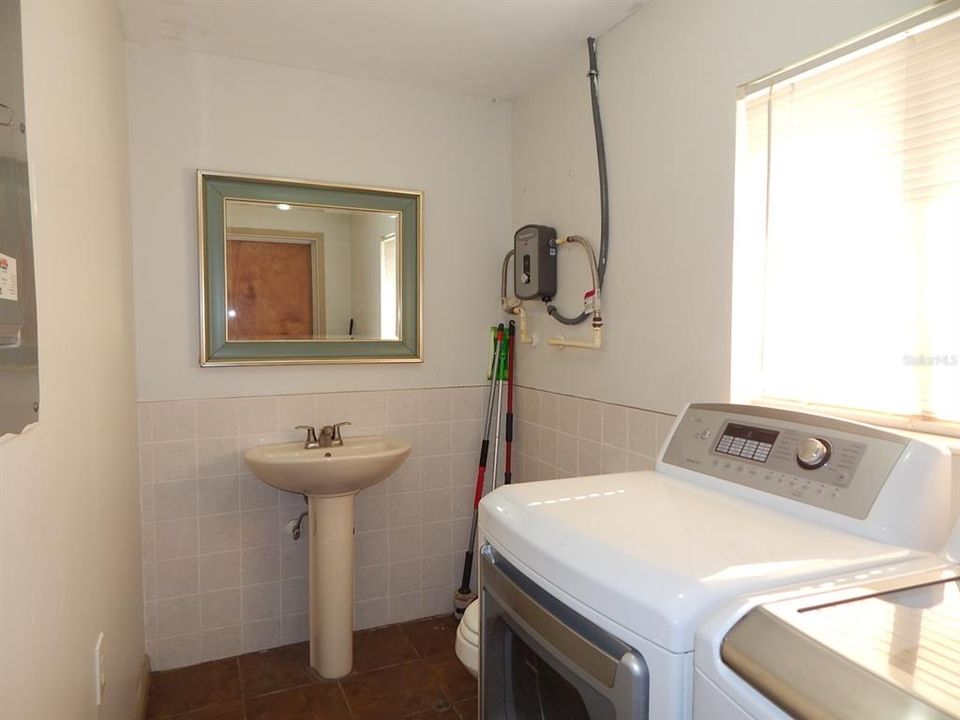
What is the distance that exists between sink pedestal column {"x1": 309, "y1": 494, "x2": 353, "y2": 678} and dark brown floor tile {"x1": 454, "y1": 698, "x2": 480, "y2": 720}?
0.45 m

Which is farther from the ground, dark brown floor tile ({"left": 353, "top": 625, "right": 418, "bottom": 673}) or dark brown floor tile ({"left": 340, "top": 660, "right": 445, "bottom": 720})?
dark brown floor tile ({"left": 353, "top": 625, "right": 418, "bottom": 673})

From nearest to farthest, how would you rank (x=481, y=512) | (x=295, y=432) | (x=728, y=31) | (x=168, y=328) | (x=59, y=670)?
(x=59, y=670), (x=481, y=512), (x=728, y=31), (x=168, y=328), (x=295, y=432)

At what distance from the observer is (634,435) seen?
192 cm

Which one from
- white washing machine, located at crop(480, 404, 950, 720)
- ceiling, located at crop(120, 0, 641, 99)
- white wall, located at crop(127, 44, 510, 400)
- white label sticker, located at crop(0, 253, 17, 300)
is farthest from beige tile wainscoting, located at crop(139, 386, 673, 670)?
white label sticker, located at crop(0, 253, 17, 300)

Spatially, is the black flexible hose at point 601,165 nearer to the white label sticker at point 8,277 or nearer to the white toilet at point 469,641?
the white toilet at point 469,641

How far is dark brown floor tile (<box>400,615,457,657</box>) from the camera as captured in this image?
7.81 ft

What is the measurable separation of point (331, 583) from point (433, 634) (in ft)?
1.83

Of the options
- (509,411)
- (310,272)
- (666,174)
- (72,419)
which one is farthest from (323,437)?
(666,174)

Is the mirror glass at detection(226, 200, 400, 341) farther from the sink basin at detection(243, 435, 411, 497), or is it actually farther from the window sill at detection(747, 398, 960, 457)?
the window sill at detection(747, 398, 960, 457)

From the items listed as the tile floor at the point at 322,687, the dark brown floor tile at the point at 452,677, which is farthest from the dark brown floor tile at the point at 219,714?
the dark brown floor tile at the point at 452,677

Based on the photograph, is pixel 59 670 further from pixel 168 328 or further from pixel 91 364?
pixel 168 328

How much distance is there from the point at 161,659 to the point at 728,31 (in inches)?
107

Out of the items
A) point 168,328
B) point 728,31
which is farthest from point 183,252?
point 728,31

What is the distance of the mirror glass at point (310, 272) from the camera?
7.41ft
